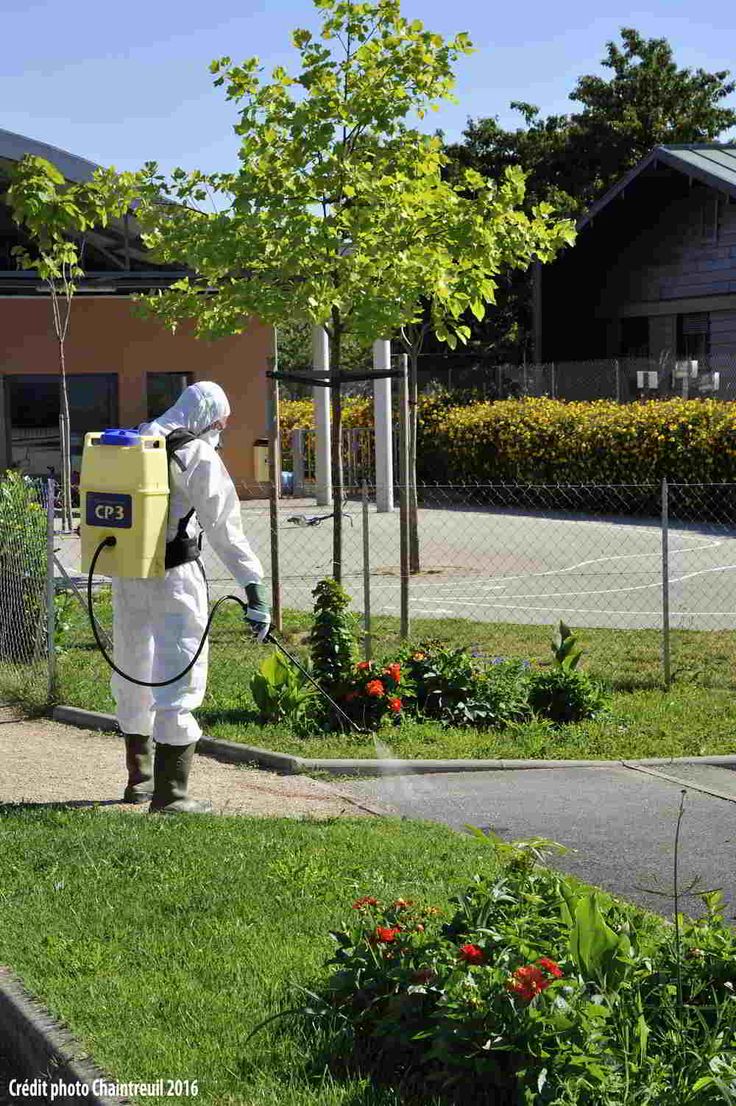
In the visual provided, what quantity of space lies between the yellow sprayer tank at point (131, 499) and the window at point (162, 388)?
21544 millimetres

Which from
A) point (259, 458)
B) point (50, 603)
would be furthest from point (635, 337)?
point (50, 603)

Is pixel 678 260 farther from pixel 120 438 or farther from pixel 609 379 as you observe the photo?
pixel 120 438

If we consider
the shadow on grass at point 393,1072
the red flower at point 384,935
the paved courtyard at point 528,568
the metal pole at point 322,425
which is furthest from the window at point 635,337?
the shadow on grass at point 393,1072

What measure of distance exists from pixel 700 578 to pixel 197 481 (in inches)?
387

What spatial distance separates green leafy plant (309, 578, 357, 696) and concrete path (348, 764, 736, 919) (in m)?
1.03

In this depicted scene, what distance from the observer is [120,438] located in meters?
6.86

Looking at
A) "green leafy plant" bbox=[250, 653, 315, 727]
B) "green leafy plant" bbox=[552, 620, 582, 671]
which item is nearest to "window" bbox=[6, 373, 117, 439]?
"green leafy plant" bbox=[552, 620, 582, 671]

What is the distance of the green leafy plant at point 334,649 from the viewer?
9.00 meters

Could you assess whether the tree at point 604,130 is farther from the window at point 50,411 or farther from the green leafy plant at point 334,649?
the green leafy plant at point 334,649

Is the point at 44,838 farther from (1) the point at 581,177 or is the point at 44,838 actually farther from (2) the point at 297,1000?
(1) the point at 581,177

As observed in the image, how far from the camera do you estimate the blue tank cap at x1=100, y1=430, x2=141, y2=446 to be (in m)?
6.84

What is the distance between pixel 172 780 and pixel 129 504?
4.24ft

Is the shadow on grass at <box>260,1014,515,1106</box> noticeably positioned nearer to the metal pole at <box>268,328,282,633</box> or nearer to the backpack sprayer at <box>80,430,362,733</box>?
the backpack sprayer at <box>80,430,362,733</box>

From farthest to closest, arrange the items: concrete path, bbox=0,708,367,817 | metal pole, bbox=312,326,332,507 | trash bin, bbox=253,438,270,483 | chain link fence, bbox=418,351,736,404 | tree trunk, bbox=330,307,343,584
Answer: trash bin, bbox=253,438,270,483 → chain link fence, bbox=418,351,736,404 → metal pole, bbox=312,326,332,507 → tree trunk, bbox=330,307,343,584 → concrete path, bbox=0,708,367,817
